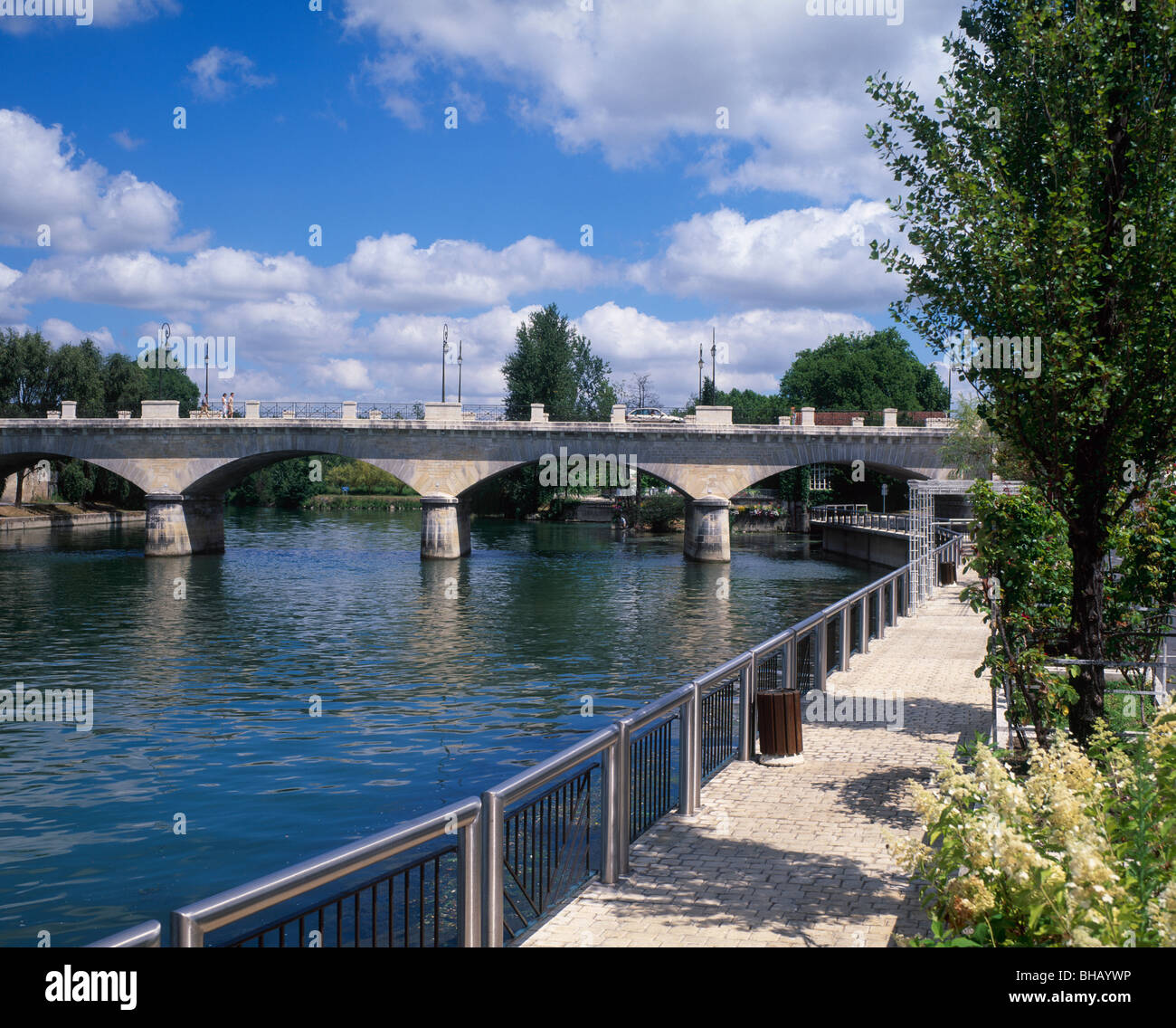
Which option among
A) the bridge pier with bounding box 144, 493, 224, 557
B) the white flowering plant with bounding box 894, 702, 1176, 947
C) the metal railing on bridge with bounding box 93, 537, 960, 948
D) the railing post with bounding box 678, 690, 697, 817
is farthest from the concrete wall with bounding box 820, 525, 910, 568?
the white flowering plant with bounding box 894, 702, 1176, 947

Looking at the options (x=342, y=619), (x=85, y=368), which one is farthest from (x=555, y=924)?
(x=85, y=368)

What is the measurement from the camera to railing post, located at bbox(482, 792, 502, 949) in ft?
17.5

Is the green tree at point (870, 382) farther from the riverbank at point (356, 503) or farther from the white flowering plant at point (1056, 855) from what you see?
the white flowering plant at point (1056, 855)

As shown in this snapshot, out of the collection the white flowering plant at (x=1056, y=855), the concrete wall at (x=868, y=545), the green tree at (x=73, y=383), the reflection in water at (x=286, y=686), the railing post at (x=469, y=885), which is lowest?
the reflection in water at (x=286, y=686)

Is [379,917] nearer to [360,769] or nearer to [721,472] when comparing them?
[360,769]

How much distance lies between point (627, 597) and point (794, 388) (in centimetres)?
7059

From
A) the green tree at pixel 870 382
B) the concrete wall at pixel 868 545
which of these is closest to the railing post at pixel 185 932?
the concrete wall at pixel 868 545

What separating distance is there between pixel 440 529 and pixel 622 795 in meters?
41.3

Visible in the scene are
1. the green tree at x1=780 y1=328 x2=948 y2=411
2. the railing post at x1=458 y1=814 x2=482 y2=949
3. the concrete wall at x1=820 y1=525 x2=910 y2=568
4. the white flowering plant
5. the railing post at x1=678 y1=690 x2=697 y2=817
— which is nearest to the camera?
the white flowering plant

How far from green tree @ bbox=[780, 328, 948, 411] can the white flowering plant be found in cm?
8627

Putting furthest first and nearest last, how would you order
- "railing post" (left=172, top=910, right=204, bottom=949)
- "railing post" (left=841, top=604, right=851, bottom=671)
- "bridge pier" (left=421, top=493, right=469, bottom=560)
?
"bridge pier" (left=421, top=493, right=469, bottom=560) → "railing post" (left=841, top=604, right=851, bottom=671) → "railing post" (left=172, top=910, right=204, bottom=949)

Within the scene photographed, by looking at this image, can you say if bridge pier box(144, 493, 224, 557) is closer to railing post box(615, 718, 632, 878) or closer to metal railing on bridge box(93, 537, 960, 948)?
metal railing on bridge box(93, 537, 960, 948)

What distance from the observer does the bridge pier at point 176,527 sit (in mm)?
48812

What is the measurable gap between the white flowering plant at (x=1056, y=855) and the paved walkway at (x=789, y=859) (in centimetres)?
44
